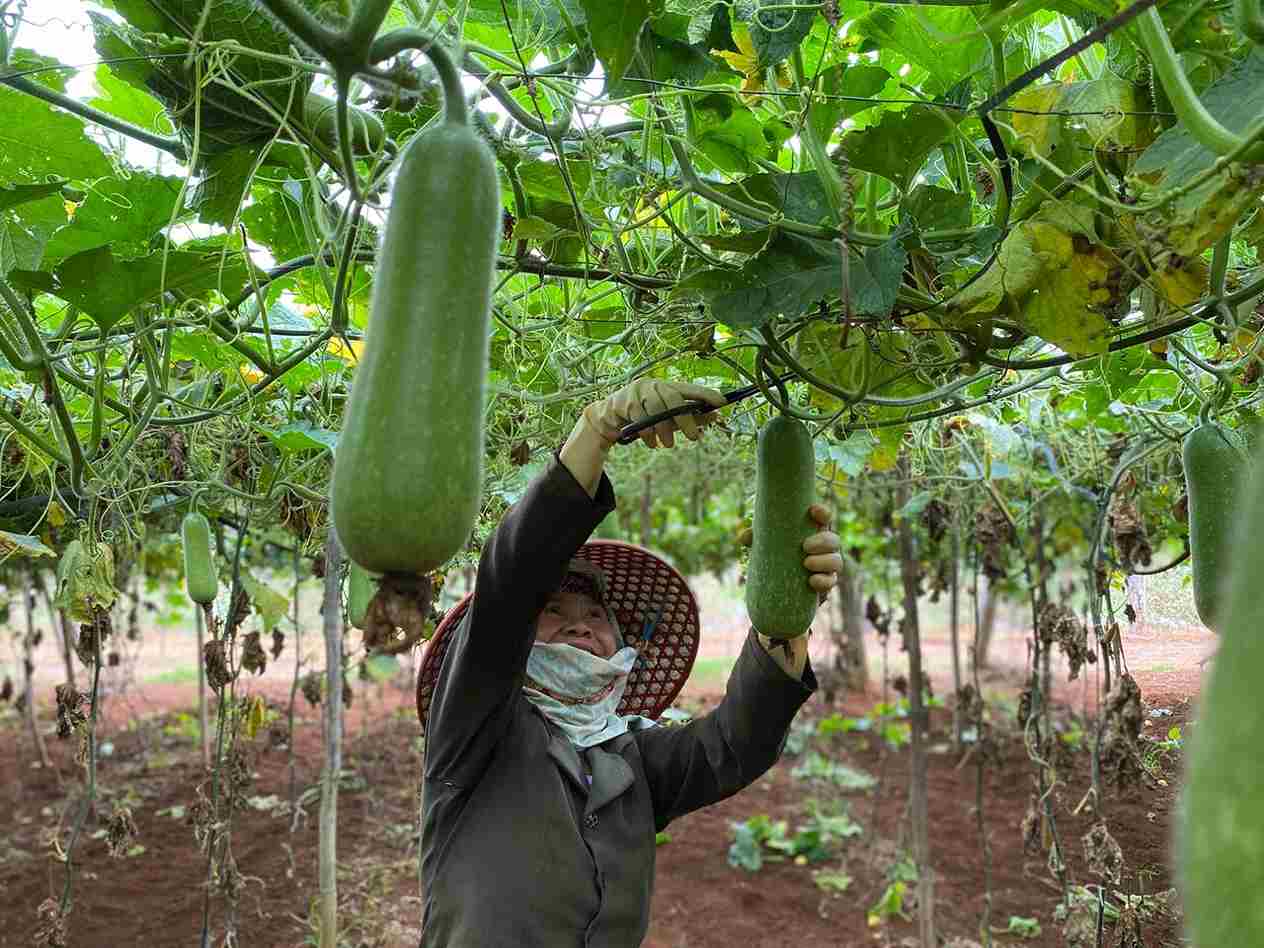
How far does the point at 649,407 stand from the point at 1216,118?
33.2 inches

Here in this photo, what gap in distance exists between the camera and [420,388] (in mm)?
878

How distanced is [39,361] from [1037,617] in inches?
149

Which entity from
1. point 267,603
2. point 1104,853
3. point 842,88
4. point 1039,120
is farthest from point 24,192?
point 1104,853

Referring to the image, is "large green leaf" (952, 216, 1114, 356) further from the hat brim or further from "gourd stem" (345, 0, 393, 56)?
the hat brim

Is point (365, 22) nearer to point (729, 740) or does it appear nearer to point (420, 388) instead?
point (420, 388)

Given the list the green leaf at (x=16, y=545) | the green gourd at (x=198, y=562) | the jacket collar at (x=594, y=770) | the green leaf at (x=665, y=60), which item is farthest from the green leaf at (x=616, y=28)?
the green gourd at (x=198, y=562)

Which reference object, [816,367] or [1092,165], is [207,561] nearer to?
[816,367]

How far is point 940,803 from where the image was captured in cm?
720

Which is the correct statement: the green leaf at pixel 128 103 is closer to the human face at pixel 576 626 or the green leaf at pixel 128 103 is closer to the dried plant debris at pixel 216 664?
the human face at pixel 576 626

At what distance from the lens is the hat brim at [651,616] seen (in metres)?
2.59

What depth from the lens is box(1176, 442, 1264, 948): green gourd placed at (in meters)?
0.45

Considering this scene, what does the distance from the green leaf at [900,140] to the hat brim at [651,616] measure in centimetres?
130

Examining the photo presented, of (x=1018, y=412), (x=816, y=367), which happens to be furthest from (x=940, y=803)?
(x=816, y=367)

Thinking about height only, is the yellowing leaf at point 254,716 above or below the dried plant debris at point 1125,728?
below
